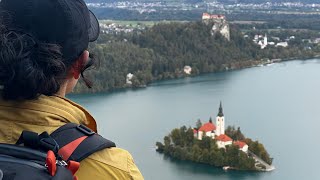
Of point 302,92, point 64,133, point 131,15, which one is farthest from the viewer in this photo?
point 131,15

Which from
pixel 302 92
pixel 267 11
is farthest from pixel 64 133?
pixel 267 11

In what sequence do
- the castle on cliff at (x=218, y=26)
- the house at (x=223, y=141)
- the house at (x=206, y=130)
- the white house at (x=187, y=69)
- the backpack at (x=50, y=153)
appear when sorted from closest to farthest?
the backpack at (x=50, y=153)
the house at (x=223, y=141)
the house at (x=206, y=130)
the white house at (x=187, y=69)
the castle on cliff at (x=218, y=26)

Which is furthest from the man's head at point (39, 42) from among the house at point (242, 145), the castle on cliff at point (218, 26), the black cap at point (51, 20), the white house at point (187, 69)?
the castle on cliff at point (218, 26)

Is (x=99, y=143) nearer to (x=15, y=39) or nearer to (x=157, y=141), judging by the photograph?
(x=15, y=39)

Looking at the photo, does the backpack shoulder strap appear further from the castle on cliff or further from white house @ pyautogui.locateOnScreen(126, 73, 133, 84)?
the castle on cliff

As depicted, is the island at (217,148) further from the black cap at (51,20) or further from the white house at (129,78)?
the black cap at (51,20)

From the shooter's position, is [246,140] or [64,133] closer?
[64,133]

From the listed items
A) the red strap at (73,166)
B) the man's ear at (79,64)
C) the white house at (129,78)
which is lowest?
the white house at (129,78)

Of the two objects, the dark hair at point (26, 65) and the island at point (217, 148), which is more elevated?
the dark hair at point (26, 65)

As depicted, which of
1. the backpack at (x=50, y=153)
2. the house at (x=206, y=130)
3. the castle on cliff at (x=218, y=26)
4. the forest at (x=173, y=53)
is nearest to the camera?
the backpack at (x=50, y=153)
